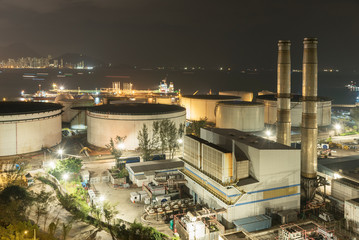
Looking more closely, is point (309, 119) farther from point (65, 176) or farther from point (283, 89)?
point (65, 176)

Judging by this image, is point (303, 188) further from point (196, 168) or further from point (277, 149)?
point (196, 168)

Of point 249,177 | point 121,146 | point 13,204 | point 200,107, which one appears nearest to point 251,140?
point 249,177

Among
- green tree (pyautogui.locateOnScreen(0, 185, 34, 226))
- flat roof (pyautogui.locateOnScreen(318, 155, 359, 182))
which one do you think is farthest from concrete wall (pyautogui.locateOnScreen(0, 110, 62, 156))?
flat roof (pyautogui.locateOnScreen(318, 155, 359, 182))

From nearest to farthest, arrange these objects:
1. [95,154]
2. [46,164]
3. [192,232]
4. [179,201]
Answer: [192,232]
[179,201]
[46,164]
[95,154]

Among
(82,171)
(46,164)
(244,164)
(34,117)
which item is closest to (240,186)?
(244,164)

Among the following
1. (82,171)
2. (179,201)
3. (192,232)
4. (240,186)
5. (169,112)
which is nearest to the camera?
(192,232)

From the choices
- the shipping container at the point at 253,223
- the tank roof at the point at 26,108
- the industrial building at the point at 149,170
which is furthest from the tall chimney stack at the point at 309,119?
the tank roof at the point at 26,108
